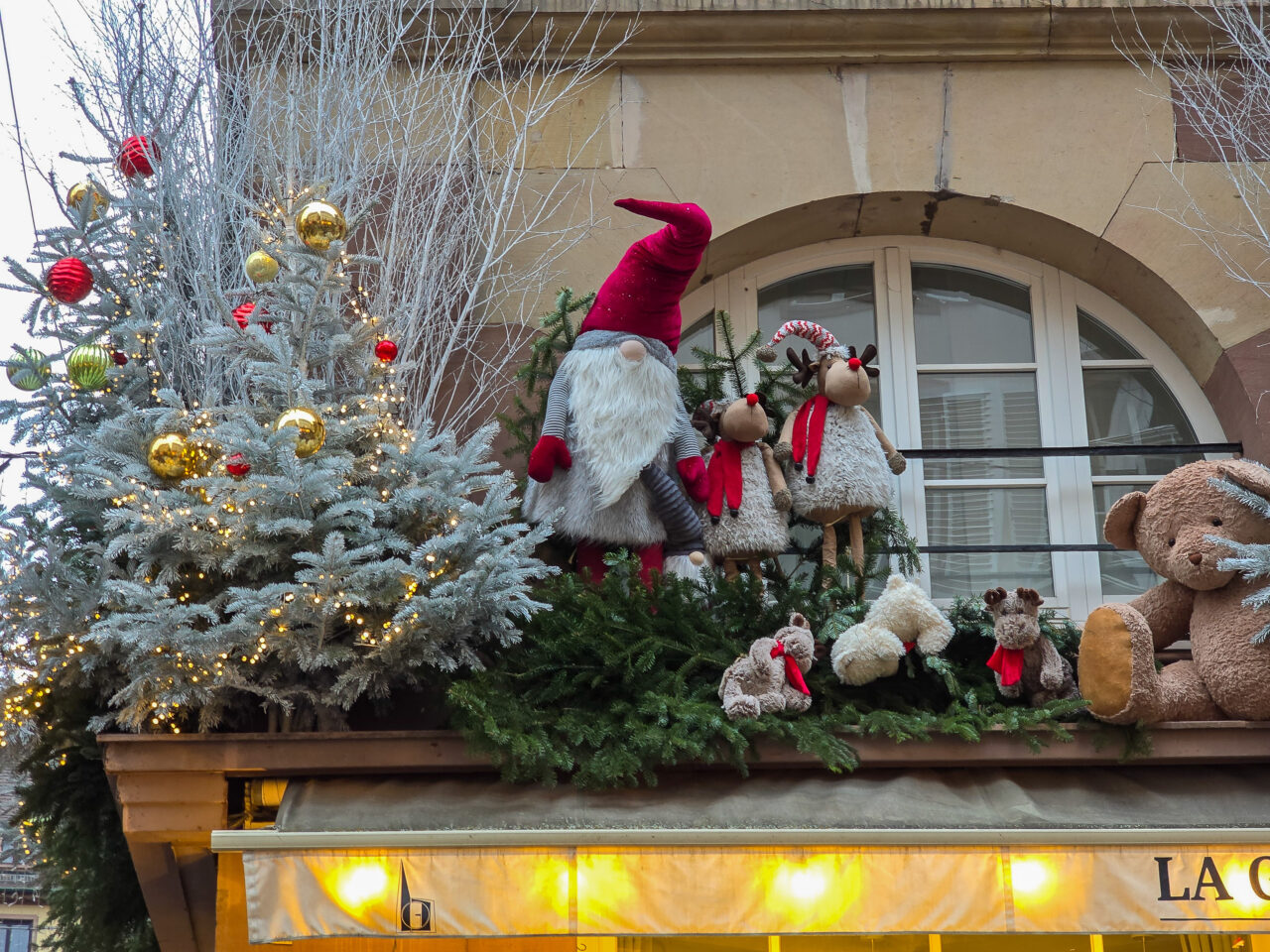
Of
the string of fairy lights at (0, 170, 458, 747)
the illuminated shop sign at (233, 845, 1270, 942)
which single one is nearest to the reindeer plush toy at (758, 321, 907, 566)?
the illuminated shop sign at (233, 845, 1270, 942)

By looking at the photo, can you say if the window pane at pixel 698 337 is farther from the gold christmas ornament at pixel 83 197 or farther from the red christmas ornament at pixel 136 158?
the gold christmas ornament at pixel 83 197

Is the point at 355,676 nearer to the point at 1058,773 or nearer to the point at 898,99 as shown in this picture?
the point at 1058,773

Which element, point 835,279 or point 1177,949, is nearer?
point 1177,949

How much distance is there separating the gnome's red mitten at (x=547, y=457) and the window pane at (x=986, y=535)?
1712 mm

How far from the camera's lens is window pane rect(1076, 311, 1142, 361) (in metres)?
6.07

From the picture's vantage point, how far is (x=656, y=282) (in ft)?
16.4

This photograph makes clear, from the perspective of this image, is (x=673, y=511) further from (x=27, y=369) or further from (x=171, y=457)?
(x=27, y=369)

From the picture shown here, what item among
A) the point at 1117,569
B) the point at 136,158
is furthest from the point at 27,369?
the point at 1117,569

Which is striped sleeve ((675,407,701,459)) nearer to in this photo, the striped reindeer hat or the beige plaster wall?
the striped reindeer hat

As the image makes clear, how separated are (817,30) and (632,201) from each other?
6.02 feet

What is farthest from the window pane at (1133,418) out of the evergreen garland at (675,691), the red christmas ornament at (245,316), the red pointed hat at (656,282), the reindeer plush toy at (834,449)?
the red christmas ornament at (245,316)

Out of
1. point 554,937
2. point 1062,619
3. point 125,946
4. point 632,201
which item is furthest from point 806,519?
point 125,946

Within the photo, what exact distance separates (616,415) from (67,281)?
78.5 inches

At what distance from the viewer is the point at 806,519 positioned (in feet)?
17.2
